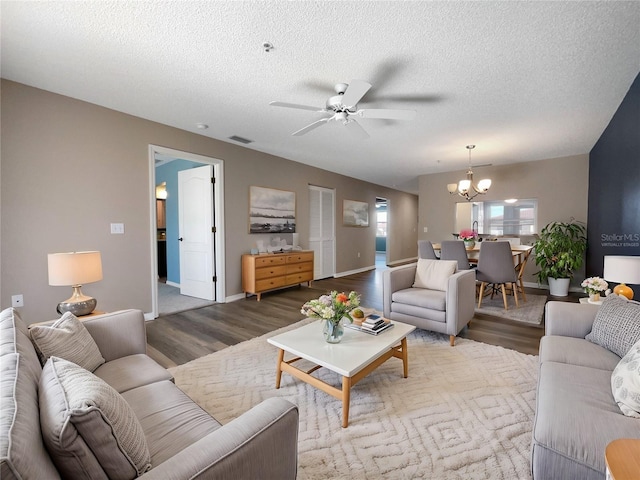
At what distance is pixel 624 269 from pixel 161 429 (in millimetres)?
2925

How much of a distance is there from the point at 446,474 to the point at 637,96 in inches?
132

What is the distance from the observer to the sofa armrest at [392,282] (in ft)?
10.5

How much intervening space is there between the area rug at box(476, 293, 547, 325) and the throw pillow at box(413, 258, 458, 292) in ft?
3.85

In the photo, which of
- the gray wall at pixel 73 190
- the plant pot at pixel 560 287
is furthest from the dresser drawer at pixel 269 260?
the plant pot at pixel 560 287

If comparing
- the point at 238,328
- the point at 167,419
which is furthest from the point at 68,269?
the point at 167,419

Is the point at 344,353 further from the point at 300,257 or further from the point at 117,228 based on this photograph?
the point at 300,257

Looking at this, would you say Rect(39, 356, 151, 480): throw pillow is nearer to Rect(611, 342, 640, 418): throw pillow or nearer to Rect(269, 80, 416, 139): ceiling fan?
Rect(611, 342, 640, 418): throw pillow

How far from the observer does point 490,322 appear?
11.4 ft

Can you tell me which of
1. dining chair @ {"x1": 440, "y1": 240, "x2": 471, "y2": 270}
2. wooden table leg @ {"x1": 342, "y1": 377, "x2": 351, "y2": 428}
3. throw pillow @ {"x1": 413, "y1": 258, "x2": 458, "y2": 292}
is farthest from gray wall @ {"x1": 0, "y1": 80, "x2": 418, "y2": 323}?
dining chair @ {"x1": 440, "y1": 240, "x2": 471, "y2": 270}

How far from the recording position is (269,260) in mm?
4770

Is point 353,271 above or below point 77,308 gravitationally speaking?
below

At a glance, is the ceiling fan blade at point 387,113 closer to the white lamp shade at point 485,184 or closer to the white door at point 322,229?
the white lamp shade at point 485,184

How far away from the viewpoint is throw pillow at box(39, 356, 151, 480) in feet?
2.30

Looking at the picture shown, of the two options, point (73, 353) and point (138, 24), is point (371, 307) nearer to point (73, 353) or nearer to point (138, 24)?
point (73, 353)
